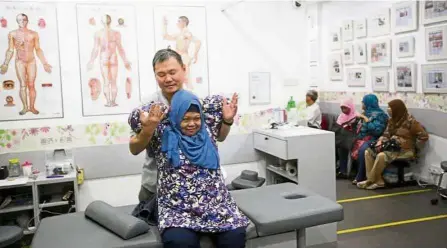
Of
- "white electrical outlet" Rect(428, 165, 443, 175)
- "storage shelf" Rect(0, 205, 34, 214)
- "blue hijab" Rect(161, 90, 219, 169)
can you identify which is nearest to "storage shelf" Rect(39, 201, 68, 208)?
"storage shelf" Rect(0, 205, 34, 214)

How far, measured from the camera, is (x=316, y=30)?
24.4ft

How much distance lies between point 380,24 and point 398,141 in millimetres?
1808

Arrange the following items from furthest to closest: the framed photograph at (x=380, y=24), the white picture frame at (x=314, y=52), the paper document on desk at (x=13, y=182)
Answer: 1. the white picture frame at (x=314, y=52)
2. the framed photograph at (x=380, y=24)
3. the paper document on desk at (x=13, y=182)

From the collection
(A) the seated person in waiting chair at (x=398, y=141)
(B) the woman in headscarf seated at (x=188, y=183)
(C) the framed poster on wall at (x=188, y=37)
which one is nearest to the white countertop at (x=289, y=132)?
(C) the framed poster on wall at (x=188, y=37)

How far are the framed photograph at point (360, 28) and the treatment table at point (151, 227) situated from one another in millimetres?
4156

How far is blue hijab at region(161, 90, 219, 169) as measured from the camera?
2.06 m

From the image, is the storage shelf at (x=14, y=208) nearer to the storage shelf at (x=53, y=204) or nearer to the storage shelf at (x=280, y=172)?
the storage shelf at (x=53, y=204)

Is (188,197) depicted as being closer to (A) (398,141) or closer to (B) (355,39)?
(A) (398,141)

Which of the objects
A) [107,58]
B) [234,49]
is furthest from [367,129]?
[107,58]

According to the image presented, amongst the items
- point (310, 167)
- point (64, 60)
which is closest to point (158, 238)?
point (310, 167)

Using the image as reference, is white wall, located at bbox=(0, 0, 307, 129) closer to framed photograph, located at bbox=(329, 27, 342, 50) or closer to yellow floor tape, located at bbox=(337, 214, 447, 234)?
yellow floor tape, located at bbox=(337, 214, 447, 234)

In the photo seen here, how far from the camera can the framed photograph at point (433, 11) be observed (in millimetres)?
4676

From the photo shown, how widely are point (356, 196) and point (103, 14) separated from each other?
3.47m

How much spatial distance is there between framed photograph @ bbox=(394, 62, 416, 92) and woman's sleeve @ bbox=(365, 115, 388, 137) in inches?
18.8
